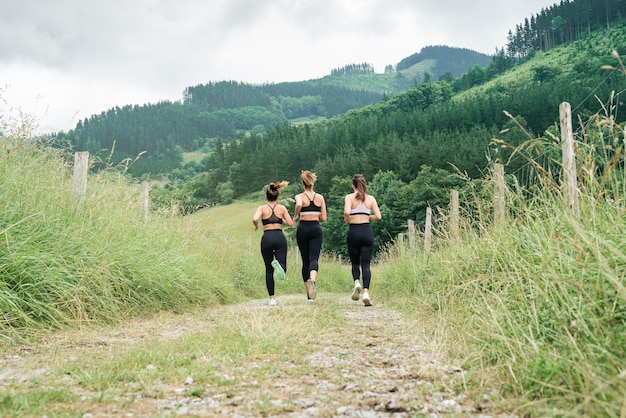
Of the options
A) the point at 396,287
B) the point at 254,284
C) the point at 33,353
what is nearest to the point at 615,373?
the point at 33,353

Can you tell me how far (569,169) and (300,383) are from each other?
2.80 meters

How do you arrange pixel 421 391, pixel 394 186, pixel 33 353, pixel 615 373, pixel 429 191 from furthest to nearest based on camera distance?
pixel 394 186 < pixel 429 191 < pixel 33 353 < pixel 421 391 < pixel 615 373

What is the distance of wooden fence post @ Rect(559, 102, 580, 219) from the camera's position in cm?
413

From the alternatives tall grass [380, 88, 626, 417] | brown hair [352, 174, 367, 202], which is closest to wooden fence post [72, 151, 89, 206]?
brown hair [352, 174, 367, 202]

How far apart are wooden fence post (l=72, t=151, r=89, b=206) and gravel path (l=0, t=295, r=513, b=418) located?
93.3 inches

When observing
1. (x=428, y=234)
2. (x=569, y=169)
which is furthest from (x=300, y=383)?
(x=428, y=234)

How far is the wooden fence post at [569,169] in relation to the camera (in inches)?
163

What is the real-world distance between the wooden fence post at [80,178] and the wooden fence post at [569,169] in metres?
5.96

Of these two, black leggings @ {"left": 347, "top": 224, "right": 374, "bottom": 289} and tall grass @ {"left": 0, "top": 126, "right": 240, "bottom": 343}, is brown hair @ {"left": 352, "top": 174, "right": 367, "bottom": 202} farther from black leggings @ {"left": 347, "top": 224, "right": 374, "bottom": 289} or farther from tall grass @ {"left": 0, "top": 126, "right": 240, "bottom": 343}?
tall grass @ {"left": 0, "top": 126, "right": 240, "bottom": 343}

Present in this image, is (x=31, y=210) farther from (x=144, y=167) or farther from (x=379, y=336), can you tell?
(x=144, y=167)

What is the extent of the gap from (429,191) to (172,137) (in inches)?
5817

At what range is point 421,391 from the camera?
299cm

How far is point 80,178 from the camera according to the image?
7.12 metres

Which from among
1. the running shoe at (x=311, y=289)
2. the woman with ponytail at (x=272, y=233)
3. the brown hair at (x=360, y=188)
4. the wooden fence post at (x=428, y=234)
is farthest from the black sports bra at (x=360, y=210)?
the running shoe at (x=311, y=289)
